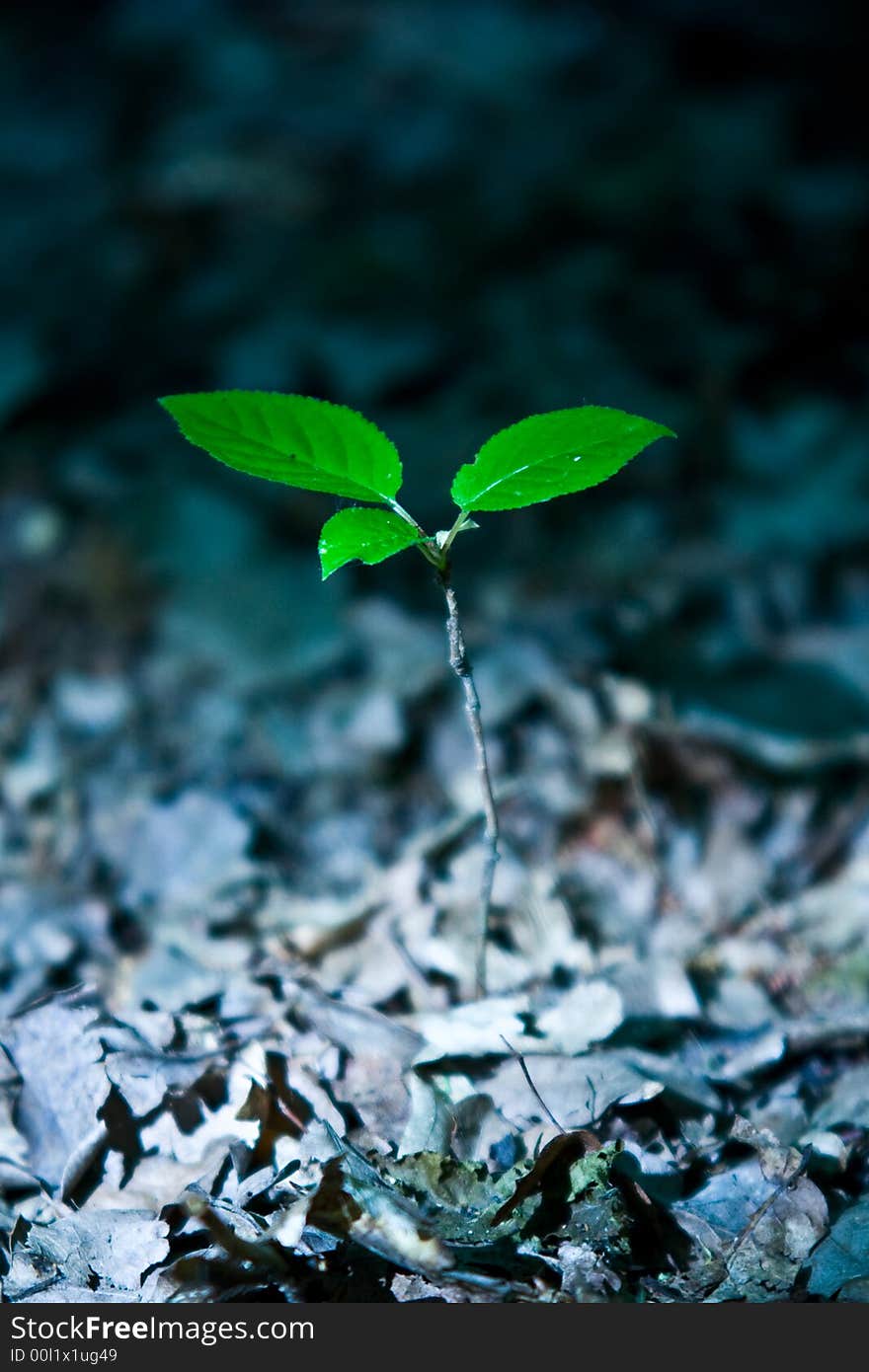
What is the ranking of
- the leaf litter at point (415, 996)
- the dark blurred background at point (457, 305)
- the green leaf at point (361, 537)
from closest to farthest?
1. the green leaf at point (361, 537)
2. the leaf litter at point (415, 996)
3. the dark blurred background at point (457, 305)

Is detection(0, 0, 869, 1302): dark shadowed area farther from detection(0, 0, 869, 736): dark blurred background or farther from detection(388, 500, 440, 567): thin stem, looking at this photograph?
detection(388, 500, 440, 567): thin stem

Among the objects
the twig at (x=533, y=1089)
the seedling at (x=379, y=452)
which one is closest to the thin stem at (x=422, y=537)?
the seedling at (x=379, y=452)

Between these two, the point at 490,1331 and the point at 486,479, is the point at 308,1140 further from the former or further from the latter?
the point at 486,479

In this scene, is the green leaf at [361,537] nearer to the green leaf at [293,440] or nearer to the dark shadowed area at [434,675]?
the green leaf at [293,440]

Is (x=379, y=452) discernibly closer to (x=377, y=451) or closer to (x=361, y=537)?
(x=377, y=451)

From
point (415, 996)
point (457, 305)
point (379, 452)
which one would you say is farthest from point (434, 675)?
point (457, 305)

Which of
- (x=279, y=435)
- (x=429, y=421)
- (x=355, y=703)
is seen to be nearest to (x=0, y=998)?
(x=355, y=703)
